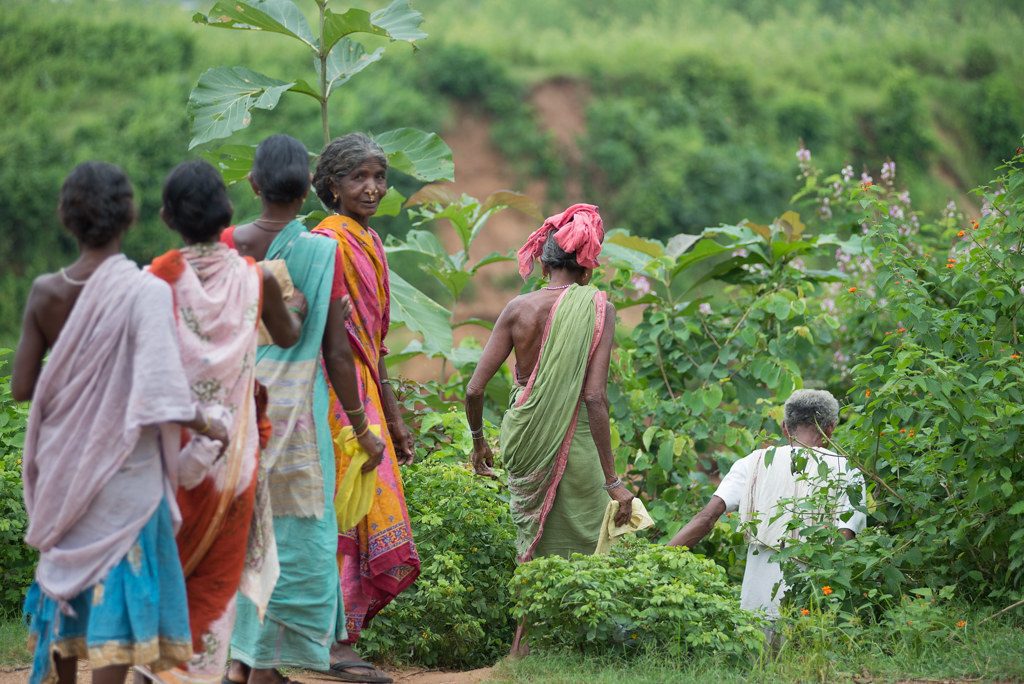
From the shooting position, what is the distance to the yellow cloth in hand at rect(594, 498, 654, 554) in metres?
4.50

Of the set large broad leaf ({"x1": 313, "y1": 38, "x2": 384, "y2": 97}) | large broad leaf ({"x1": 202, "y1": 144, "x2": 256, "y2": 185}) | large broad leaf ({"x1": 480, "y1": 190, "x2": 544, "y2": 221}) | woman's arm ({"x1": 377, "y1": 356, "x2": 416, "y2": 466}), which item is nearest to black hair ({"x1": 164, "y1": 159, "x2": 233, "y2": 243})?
woman's arm ({"x1": 377, "y1": 356, "x2": 416, "y2": 466})

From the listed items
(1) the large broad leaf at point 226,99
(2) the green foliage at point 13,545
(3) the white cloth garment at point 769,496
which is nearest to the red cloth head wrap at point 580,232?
(3) the white cloth garment at point 769,496

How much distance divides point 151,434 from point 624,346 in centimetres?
405

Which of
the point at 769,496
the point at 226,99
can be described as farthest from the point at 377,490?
the point at 226,99

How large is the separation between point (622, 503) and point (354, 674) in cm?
116

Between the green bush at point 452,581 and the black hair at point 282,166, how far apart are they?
5.30ft

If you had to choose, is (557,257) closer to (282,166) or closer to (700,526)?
(700,526)

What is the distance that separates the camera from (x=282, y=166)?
3510 mm

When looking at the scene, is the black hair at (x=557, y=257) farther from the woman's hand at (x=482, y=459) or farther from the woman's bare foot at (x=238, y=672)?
the woman's bare foot at (x=238, y=672)

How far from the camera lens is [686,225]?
20984 mm

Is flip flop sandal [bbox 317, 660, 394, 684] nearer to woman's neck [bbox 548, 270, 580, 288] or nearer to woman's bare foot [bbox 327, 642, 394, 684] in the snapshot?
woman's bare foot [bbox 327, 642, 394, 684]

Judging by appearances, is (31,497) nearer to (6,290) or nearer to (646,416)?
(646,416)

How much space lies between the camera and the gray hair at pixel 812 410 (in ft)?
16.2

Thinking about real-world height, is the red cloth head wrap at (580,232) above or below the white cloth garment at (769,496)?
above
